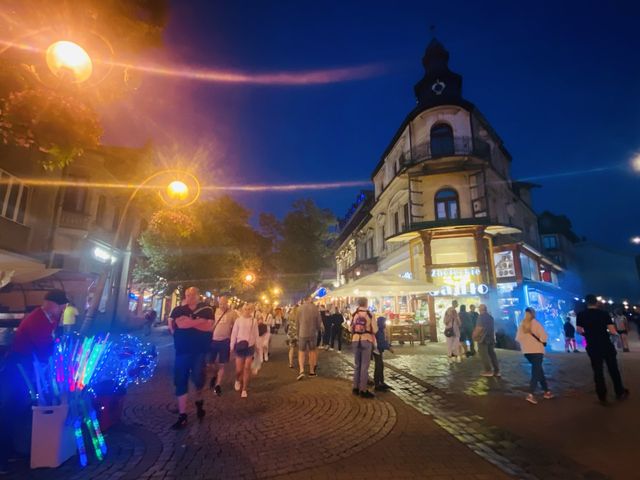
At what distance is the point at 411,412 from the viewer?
6.05 meters

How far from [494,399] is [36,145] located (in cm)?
898

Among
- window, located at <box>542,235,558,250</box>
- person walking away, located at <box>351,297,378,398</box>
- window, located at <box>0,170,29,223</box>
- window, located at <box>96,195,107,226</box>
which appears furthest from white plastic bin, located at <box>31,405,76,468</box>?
window, located at <box>542,235,558,250</box>

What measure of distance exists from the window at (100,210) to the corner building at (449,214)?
56.6 feet

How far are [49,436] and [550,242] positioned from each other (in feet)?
162

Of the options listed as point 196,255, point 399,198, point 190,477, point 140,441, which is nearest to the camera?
point 190,477

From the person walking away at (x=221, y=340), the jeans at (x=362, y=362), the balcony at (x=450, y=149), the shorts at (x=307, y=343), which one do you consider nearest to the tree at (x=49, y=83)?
the person walking away at (x=221, y=340)

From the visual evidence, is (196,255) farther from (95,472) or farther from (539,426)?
(539,426)

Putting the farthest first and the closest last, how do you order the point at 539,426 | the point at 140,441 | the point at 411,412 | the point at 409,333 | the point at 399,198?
the point at 399,198, the point at 409,333, the point at 411,412, the point at 539,426, the point at 140,441

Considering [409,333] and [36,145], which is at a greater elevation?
[36,145]

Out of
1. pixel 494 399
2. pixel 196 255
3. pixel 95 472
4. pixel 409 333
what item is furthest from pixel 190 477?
pixel 196 255

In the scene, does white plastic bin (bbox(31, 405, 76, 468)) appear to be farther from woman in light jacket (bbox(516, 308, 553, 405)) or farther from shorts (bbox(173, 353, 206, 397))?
woman in light jacket (bbox(516, 308, 553, 405))

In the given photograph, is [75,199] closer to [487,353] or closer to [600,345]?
[487,353]

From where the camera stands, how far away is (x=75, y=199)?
20.7m

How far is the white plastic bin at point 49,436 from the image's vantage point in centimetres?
389
